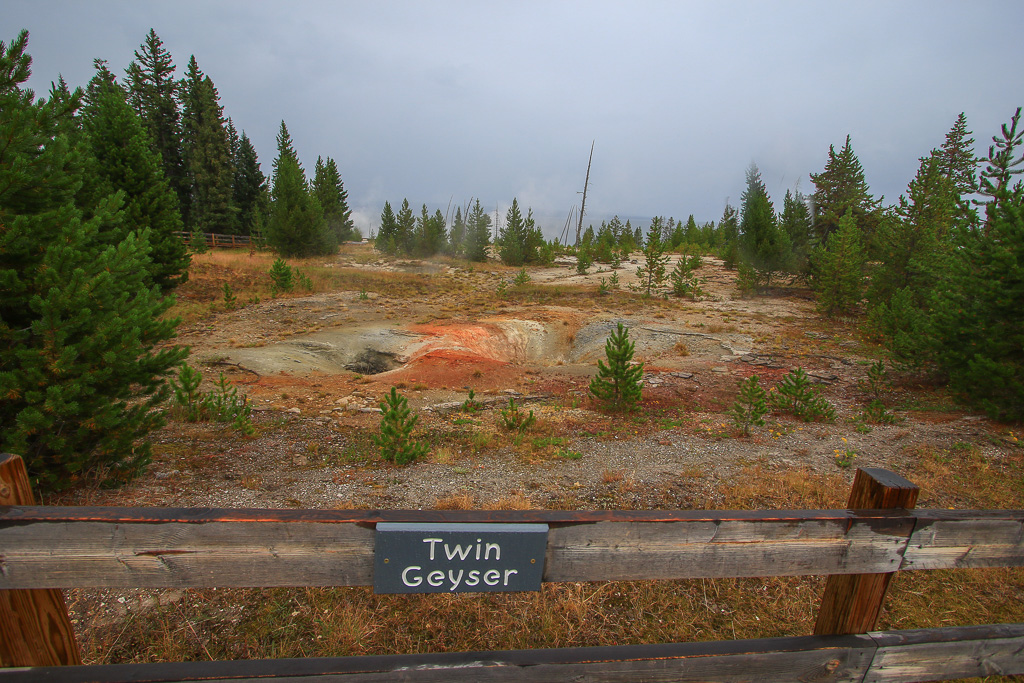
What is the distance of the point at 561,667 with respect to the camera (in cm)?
195

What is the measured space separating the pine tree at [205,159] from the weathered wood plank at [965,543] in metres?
48.9

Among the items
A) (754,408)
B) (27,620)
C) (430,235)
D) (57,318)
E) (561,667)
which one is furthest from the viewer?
(430,235)

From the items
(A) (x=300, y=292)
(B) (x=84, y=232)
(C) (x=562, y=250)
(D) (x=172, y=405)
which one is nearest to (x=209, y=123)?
(A) (x=300, y=292)

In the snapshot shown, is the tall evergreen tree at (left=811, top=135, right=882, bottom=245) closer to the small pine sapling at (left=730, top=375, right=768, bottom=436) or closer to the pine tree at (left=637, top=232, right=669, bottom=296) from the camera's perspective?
the pine tree at (left=637, top=232, right=669, bottom=296)

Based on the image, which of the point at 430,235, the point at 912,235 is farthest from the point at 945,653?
the point at 430,235

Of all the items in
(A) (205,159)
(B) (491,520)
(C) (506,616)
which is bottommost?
(C) (506,616)

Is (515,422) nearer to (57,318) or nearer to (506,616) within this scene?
(506,616)

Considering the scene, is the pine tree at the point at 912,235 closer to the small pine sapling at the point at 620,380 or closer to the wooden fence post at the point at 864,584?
the small pine sapling at the point at 620,380

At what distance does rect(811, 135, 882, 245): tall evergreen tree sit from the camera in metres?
29.6

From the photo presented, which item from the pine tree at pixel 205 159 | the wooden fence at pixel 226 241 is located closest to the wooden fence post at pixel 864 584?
the wooden fence at pixel 226 241

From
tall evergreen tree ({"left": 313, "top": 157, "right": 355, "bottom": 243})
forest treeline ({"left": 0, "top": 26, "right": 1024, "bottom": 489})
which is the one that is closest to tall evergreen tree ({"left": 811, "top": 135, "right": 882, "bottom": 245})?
forest treeline ({"left": 0, "top": 26, "right": 1024, "bottom": 489})

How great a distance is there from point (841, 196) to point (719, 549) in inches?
1576

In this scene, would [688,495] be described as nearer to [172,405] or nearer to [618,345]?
[618,345]

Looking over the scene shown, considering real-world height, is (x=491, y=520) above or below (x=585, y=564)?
above
